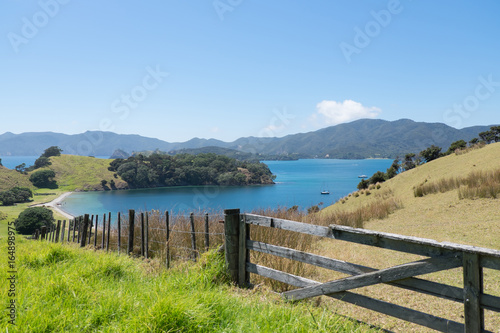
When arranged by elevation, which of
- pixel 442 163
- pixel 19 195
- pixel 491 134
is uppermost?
pixel 491 134

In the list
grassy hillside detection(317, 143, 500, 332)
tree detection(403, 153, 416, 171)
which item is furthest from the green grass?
tree detection(403, 153, 416, 171)

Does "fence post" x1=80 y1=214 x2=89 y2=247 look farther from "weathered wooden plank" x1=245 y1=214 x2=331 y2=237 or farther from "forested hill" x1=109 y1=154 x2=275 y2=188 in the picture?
"forested hill" x1=109 y1=154 x2=275 y2=188

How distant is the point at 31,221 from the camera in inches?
1953

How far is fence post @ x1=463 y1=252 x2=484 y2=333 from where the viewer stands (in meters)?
2.67

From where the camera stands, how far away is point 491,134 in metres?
46.5

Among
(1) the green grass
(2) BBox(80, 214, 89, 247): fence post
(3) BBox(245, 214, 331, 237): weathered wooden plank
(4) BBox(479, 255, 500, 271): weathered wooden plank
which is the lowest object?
(2) BBox(80, 214, 89, 247): fence post

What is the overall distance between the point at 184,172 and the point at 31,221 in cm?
8731

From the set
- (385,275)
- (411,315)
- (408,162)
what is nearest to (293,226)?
(385,275)

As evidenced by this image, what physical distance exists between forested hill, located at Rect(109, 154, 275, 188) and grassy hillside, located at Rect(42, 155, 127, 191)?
15.2ft

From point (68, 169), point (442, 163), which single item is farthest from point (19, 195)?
point (442, 163)

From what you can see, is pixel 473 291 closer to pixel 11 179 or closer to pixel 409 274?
pixel 409 274

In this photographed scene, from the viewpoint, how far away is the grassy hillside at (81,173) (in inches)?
4985

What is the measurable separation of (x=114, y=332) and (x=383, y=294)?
4304 millimetres

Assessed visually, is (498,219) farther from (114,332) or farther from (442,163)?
(442,163)
